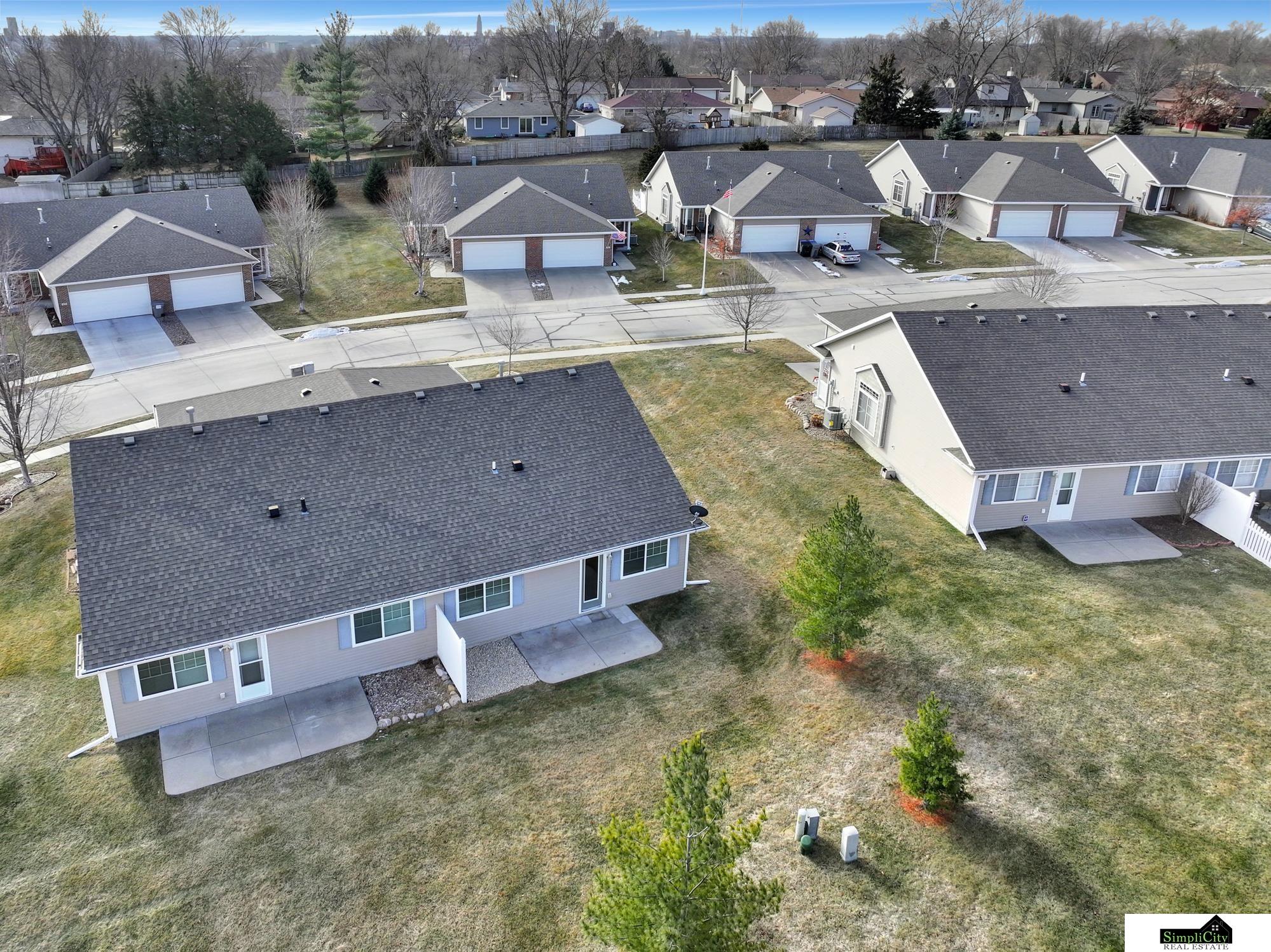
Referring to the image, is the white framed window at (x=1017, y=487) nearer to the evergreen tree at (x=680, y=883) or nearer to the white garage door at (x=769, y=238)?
the evergreen tree at (x=680, y=883)

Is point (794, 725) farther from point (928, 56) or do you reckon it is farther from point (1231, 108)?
point (928, 56)

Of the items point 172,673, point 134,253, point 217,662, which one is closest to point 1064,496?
point 217,662

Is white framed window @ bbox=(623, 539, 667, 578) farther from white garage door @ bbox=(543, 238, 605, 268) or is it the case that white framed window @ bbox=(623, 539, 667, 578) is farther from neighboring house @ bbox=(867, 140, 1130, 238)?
neighboring house @ bbox=(867, 140, 1130, 238)

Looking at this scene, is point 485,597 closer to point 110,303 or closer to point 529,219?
point 110,303

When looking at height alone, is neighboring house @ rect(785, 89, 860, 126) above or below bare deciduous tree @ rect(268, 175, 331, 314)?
above

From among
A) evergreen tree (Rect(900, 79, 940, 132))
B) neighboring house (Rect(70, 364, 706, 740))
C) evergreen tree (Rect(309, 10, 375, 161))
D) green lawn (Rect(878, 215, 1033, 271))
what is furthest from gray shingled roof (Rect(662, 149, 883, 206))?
neighboring house (Rect(70, 364, 706, 740))
